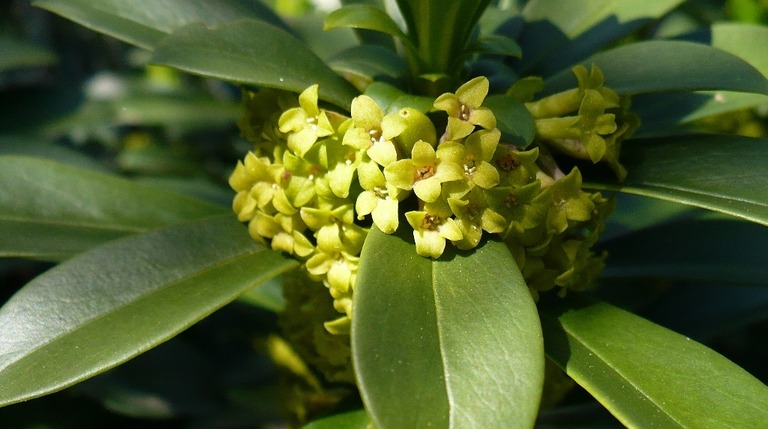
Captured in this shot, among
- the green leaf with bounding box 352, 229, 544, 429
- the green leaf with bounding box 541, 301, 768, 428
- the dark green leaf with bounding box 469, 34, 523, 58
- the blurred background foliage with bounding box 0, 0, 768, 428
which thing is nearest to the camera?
the green leaf with bounding box 352, 229, 544, 429

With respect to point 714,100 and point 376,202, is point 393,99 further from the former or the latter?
point 714,100

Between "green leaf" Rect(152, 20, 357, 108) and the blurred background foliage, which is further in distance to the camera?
the blurred background foliage

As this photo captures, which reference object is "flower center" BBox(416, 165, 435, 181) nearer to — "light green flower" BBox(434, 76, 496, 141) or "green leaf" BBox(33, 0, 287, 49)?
"light green flower" BBox(434, 76, 496, 141)

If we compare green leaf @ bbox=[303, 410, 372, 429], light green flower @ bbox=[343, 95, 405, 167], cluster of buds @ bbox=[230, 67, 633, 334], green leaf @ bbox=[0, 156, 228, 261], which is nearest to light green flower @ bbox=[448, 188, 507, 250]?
cluster of buds @ bbox=[230, 67, 633, 334]

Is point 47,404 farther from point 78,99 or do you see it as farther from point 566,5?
point 566,5

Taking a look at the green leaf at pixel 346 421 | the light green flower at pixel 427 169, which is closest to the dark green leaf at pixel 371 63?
the light green flower at pixel 427 169

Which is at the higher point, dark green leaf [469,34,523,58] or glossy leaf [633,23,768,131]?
dark green leaf [469,34,523,58]
